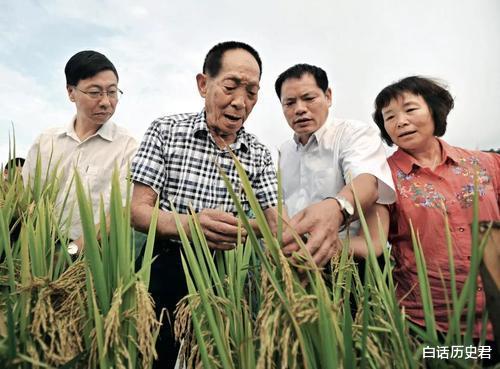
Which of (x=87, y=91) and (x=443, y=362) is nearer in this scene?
(x=443, y=362)

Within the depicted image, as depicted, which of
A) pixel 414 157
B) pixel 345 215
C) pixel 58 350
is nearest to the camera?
pixel 58 350

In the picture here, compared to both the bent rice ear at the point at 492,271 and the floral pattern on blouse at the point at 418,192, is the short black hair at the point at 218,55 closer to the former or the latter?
the floral pattern on blouse at the point at 418,192

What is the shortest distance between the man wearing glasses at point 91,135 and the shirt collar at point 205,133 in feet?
2.14

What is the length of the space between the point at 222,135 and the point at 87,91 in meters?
0.99

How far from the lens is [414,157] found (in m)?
1.57

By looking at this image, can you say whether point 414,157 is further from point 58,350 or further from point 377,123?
point 58,350

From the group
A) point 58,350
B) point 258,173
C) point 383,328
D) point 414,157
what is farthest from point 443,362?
point 414,157

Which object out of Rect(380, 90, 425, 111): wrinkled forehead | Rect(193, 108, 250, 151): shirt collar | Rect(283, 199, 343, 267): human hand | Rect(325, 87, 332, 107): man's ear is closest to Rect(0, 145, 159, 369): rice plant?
Rect(283, 199, 343, 267): human hand

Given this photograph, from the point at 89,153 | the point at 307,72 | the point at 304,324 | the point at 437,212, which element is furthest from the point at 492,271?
the point at 89,153

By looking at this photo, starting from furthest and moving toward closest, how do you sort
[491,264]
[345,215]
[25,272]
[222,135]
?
1. [222,135]
2. [345,215]
3. [25,272]
4. [491,264]

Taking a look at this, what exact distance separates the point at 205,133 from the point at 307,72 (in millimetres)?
811

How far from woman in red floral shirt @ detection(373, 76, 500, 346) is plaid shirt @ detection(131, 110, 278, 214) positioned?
1.72 ft

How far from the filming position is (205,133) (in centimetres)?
146

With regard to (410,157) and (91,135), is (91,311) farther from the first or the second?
(91,135)
